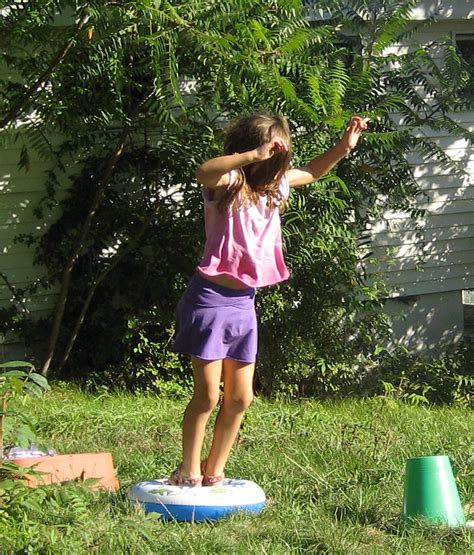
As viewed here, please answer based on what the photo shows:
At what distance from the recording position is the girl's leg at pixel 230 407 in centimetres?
441

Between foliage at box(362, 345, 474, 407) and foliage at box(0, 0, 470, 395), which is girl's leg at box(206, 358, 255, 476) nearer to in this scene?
foliage at box(0, 0, 470, 395)

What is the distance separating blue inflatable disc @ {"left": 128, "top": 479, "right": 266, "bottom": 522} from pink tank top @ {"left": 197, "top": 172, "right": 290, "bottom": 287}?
85cm

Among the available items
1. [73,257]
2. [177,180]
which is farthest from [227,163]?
[73,257]

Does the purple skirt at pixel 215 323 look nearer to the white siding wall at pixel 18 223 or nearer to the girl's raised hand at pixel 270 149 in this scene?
the girl's raised hand at pixel 270 149

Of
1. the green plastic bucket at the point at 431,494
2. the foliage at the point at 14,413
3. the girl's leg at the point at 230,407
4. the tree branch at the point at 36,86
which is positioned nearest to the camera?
the foliage at the point at 14,413

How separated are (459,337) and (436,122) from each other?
2.73 metres

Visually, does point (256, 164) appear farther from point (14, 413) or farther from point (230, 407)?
point (14, 413)

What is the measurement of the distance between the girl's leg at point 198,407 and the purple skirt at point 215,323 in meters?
0.06

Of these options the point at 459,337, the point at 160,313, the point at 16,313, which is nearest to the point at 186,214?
the point at 160,313

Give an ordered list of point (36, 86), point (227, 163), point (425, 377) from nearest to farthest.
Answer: point (227, 163) → point (36, 86) → point (425, 377)

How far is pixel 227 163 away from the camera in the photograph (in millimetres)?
4223

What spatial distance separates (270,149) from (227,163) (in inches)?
7.5

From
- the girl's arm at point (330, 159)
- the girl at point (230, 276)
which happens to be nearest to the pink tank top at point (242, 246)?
the girl at point (230, 276)

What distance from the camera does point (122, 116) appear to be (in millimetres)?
7605
